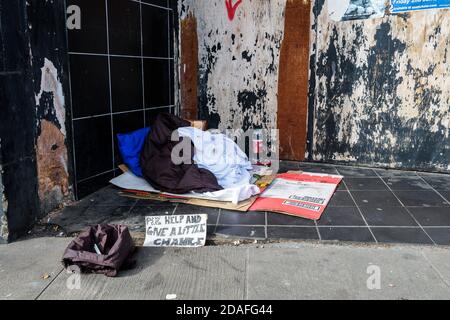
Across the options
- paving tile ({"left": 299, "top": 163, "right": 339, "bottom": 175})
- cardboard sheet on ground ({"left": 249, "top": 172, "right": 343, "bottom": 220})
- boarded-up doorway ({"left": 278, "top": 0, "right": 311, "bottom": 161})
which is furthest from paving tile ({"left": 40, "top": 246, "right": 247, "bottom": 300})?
boarded-up doorway ({"left": 278, "top": 0, "right": 311, "bottom": 161})

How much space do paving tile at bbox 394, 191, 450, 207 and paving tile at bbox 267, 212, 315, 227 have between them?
3.26ft

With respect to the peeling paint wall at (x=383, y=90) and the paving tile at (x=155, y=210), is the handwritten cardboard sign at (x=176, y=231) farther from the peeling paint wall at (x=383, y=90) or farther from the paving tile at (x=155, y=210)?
the peeling paint wall at (x=383, y=90)

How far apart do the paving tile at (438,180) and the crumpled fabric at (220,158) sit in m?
1.82

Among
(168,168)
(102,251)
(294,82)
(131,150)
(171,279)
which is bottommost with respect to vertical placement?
(171,279)

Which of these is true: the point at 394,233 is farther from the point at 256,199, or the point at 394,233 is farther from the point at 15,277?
the point at 15,277

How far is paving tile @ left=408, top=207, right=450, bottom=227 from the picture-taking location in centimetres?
326

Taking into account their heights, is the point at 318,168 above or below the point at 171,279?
above

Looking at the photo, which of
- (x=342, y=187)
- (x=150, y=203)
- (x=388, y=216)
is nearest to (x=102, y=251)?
(x=150, y=203)

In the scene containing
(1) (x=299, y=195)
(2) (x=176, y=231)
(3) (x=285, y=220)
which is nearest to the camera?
(2) (x=176, y=231)

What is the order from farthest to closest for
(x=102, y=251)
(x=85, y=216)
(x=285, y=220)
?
(x=85, y=216) < (x=285, y=220) < (x=102, y=251)

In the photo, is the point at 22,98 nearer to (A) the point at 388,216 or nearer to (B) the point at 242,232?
(B) the point at 242,232

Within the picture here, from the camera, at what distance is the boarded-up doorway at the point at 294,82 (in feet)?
16.0

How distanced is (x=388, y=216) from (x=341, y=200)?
49cm

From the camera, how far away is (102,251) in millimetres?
2660
